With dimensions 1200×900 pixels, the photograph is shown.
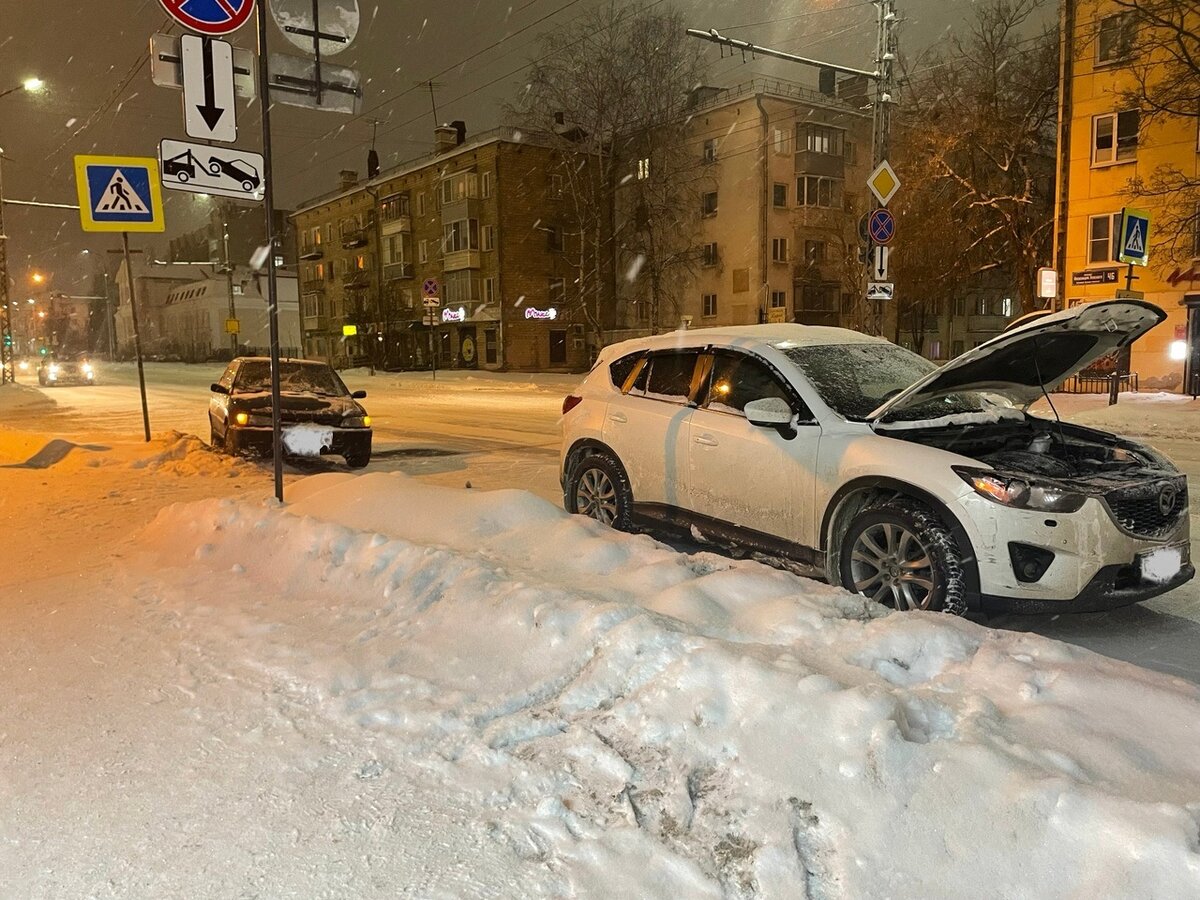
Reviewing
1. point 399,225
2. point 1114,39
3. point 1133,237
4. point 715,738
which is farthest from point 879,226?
point 399,225

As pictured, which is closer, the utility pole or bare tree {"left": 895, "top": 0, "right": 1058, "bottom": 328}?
the utility pole

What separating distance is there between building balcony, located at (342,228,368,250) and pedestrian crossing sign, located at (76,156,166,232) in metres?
52.5

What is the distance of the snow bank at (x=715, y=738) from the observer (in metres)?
2.44

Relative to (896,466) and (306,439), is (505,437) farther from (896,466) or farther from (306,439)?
(896,466)

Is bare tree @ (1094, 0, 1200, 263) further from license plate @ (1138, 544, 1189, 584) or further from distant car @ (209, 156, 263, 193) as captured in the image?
distant car @ (209, 156, 263, 193)

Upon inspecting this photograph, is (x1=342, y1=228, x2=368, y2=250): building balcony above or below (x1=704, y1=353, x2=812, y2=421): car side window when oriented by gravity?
above

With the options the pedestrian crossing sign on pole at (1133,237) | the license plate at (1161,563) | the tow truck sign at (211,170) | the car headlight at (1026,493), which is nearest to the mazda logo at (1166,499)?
the license plate at (1161,563)

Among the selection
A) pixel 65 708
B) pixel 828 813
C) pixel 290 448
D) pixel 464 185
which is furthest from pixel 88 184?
pixel 464 185

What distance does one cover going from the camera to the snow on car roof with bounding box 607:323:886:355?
19.3 feet

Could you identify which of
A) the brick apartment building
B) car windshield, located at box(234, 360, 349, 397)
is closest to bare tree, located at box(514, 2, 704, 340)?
the brick apartment building

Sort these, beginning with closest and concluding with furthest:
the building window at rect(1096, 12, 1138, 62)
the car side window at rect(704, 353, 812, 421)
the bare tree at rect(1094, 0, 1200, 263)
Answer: the car side window at rect(704, 353, 812, 421)
the bare tree at rect(1094, 0, 1200, 263)
the building window at rect(1096, 12, 1138, 62)

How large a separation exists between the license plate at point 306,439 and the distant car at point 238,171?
470 cm

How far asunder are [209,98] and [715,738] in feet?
21.1

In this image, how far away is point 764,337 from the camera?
19.4ft
